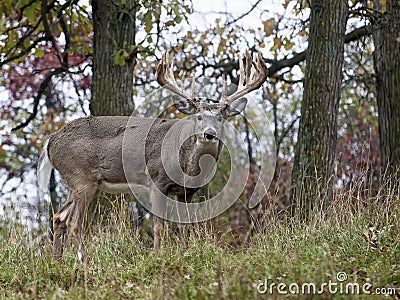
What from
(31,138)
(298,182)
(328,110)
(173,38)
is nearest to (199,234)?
(298,182)

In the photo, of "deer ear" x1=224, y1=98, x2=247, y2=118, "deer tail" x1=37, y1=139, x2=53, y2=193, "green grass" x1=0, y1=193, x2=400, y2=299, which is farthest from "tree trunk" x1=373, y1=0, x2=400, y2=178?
"deer tail" x1=37, y1=139, x2=53, y2=193

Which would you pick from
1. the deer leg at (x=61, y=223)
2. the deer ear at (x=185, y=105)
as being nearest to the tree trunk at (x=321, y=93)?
the deer ear at (x=185, y=105)

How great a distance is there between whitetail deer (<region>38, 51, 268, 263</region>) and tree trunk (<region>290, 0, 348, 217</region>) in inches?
24.1

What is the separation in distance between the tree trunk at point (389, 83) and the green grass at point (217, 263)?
2.67m

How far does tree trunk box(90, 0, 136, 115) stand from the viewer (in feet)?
27.8

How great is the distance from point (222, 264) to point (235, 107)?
2340 millimetres

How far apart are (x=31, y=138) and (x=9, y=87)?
1.37m

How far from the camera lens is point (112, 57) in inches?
339

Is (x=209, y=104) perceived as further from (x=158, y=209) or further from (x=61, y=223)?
(x=61, y=223)

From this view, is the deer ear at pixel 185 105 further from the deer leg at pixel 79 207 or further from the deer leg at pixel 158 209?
the deer leg at pixel 79 207

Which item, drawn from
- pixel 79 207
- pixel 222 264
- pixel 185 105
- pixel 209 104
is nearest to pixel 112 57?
pixel 185 105

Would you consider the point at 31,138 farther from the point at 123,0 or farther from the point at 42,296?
the point at 42,296

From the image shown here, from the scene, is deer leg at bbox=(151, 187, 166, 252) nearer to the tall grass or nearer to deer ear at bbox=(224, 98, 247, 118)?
the tall grass

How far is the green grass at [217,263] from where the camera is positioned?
4.61 m
